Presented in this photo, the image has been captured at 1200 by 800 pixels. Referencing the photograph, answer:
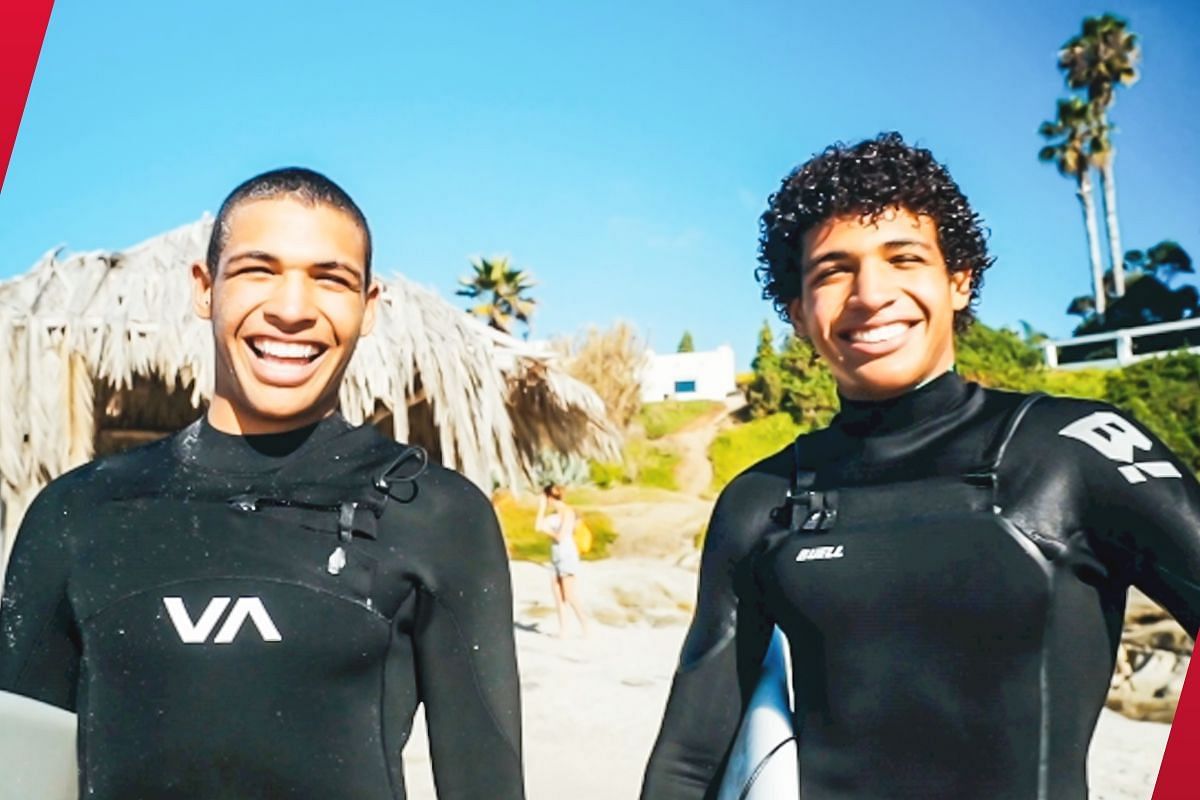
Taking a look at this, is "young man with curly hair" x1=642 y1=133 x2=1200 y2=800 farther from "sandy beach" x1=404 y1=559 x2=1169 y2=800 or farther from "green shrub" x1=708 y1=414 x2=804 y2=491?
"green shrub" x1=708 y1=414 x2=804 y2=491

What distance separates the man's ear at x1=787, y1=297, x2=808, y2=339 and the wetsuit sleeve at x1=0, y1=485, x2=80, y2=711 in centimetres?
135

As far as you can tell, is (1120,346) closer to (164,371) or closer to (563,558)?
(563,558)

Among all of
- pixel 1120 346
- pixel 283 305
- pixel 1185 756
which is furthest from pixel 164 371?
pixel 1120 346

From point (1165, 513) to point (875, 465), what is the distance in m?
0.46

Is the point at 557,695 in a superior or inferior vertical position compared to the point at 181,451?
inferior

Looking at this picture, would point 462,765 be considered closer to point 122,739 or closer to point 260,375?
point 122,739

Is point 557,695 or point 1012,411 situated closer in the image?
point 1012,411

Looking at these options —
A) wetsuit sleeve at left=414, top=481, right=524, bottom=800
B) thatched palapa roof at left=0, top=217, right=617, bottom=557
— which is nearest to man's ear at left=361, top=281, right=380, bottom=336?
wetsuit sleeve at left=414, top=481, right=524, bottom=800

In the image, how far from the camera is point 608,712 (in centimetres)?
734

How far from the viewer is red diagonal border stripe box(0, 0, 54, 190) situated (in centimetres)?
302

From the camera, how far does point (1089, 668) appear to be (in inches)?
65.7

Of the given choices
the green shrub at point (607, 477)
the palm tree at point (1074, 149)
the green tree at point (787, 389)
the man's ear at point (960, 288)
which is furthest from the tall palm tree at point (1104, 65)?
the man's ear at point (960, 288)

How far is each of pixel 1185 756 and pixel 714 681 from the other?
2.69 feet

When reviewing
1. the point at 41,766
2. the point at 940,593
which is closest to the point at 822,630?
the point at 940,593
